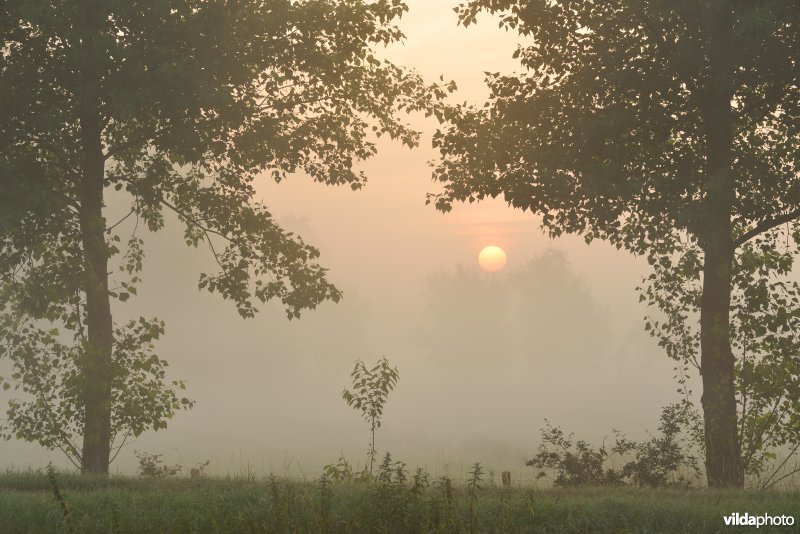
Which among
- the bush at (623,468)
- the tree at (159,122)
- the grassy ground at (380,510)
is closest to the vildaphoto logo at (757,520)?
the grassy ground at (380,510)

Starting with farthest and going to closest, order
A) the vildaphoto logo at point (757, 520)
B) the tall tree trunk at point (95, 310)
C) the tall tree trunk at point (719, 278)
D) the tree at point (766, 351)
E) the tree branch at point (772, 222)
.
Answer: the tall tree trunk at point (95, 310) → the tree branch at point (772, 222) → the tree at point (766, 351) → the tall tree trunk at point (719, 278) → the vildaphoto logo at point (757, 520)

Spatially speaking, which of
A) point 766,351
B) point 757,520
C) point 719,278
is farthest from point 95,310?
point 766,351

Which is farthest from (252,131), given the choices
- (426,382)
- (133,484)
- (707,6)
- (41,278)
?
(426,382)

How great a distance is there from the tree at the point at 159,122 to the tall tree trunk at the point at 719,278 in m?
6.51

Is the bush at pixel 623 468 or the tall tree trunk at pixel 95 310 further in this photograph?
the tall tree trunk at pixel 95 310

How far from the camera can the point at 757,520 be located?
9.36 meters

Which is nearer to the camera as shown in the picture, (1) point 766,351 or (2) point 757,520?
(2) point 757,520

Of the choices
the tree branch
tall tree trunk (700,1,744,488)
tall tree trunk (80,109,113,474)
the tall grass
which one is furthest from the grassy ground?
the tree branch

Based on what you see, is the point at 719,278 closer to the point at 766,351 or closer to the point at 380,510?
the point at 766,351

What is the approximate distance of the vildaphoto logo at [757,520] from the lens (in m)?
9.23

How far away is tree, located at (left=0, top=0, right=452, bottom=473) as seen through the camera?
47.3 ft

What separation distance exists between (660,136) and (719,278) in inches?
111

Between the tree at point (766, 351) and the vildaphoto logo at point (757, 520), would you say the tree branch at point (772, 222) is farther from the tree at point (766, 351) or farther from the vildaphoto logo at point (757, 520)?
the vildaphoto logo at point (757, 520)

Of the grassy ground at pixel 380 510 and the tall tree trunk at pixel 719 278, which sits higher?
the tall tree trunk at pixel 719 278
